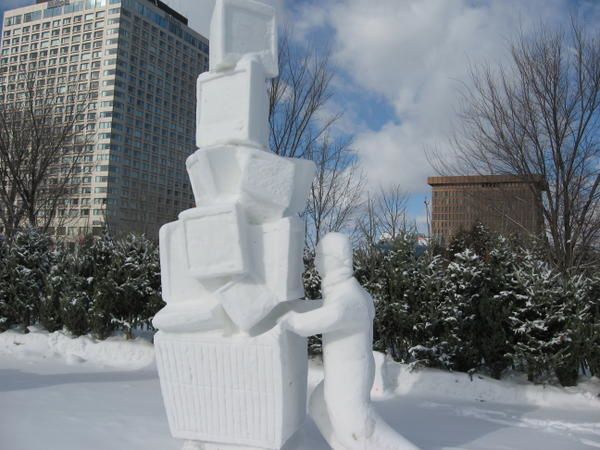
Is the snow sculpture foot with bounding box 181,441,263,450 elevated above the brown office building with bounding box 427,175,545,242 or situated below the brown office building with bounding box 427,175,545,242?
below

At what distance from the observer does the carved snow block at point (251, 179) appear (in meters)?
3.21

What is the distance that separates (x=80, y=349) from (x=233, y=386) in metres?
5.56

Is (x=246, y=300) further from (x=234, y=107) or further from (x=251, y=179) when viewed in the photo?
(x=234, y=107)

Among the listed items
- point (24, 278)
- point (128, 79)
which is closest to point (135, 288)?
point (24, 278)

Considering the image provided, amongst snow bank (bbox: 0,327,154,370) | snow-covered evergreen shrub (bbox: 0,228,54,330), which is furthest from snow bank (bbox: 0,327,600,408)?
snow-covered evergreen shrub (bbox: 0,228,54,330)

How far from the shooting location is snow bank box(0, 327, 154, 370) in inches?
285

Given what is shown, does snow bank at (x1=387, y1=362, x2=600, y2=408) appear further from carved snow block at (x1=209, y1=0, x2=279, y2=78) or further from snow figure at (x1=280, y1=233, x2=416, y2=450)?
carved snow block at (x1=209, y1=0, x2=279, y2=78)

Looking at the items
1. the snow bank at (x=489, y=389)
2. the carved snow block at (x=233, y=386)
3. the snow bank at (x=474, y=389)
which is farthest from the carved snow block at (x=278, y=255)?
the snow bank at (x=489, y=389)

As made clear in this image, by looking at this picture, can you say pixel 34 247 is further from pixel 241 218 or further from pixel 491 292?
pixel 491 292

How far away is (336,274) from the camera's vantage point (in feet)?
10.4

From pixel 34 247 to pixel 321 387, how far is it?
7876mm

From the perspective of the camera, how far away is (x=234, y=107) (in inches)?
135

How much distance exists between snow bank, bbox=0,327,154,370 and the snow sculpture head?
16.4 ft

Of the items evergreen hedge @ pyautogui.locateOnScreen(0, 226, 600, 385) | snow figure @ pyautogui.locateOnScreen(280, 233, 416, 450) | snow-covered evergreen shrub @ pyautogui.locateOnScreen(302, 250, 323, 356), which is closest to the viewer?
snow figure @ pyautogui.locateOnScreen(280, 233, 416, 450)
